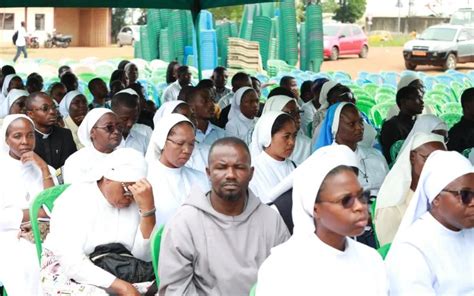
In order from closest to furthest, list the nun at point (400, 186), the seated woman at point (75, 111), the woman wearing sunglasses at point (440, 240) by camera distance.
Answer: the woman wearing sunglasses at point (440, 240)
the nun at point (400, 186)
the seated woman at point (75, 111)

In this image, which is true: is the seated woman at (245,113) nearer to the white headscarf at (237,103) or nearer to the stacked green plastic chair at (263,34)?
the white headscarf at (237,103)

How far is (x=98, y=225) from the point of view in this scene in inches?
178

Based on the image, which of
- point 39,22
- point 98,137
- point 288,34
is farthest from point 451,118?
point 39,22

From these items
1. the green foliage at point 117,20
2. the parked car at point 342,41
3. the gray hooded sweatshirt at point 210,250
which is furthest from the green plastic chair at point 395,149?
the green foliage at point 117,20

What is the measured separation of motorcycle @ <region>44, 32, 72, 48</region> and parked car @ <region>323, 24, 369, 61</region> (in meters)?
16.2

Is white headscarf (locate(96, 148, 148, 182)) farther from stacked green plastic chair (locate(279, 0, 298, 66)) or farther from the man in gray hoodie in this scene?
stacked green plastic chair (locate(279, 0, 298, 66))

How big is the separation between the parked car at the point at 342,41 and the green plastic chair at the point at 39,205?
29.1 m

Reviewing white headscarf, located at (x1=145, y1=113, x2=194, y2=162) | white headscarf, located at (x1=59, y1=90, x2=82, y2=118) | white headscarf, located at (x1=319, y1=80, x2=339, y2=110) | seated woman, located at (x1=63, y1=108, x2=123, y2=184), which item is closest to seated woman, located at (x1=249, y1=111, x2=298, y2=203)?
white headscarf, located at (x1=145, y1=113, x2=194, y2=162)

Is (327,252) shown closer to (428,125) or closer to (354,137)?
(354,137)

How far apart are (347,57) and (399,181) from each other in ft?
105

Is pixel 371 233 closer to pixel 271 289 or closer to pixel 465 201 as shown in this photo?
pixel 465 201

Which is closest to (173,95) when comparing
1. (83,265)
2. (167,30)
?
(83,265)

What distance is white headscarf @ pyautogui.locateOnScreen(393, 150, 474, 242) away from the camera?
3785 millimetres

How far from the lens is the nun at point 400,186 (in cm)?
477
